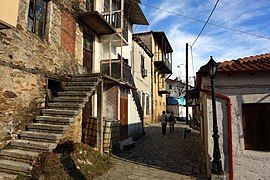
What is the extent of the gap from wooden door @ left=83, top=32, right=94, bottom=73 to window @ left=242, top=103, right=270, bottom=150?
26.4ft

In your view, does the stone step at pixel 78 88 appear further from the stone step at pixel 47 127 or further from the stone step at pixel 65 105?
the stone step at pixel 47 127

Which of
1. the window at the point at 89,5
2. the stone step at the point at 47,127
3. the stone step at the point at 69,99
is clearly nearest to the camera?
the stone step at the point at 47,127

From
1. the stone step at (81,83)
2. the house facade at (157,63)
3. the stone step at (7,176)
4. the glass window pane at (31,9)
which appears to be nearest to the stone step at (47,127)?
the stone step at (7,176)

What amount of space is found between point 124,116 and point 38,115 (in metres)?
5.99

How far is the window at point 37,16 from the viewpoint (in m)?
8.76

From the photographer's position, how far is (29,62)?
8266mm

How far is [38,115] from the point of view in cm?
879

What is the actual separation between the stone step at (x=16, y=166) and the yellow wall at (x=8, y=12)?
361 centimetres

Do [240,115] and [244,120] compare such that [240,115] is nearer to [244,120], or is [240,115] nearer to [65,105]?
[244,120]

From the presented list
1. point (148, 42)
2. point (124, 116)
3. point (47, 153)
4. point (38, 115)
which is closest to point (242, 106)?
point (47, 153)

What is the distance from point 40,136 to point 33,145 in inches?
16.1

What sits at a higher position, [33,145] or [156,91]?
[156,91]

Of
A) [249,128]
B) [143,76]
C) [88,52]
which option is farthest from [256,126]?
[143,76]

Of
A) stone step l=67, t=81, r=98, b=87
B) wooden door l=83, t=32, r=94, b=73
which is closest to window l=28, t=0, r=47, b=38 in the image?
stone step l=67, t=81, r=98, b=87
